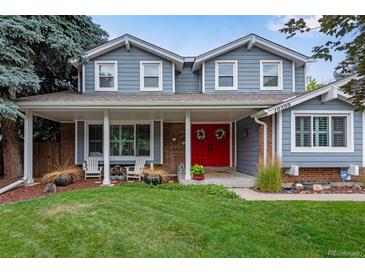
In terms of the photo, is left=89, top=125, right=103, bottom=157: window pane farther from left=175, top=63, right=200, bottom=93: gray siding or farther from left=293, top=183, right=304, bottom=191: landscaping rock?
left=293, top=183, right=304, bottom=191: landscaping rock

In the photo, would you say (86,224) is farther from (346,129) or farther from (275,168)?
(346,129)

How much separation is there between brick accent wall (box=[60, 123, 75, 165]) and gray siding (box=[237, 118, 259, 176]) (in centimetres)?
704

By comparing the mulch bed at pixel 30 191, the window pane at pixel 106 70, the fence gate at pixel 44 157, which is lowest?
the mulch bed at pixel 30 191

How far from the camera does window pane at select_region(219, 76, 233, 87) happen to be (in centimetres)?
1165

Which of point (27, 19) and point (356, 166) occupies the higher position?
point (27, 19)

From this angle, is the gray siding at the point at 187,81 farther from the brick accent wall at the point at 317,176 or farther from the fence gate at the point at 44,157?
the fence gate at the point at 44,157

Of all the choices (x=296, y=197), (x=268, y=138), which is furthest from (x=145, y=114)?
(x=296, y=197)

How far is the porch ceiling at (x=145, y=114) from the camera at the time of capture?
387 inches

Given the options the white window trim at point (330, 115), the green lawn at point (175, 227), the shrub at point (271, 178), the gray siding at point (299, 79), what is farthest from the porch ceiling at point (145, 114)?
the green lawn at point (175, 227)

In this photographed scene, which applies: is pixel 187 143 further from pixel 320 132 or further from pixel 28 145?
pixel 28 145

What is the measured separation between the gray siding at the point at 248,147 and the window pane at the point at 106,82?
216 inches

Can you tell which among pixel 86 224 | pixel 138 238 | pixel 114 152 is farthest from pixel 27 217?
pixel 114 152

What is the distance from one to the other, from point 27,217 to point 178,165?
7411 millimetres
